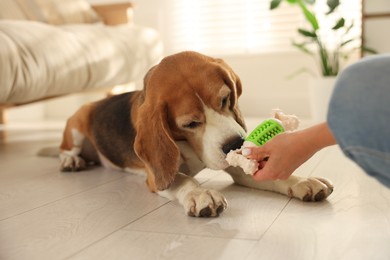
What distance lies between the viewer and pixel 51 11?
5.11 metres

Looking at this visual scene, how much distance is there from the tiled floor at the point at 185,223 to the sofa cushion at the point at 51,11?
8.48ft

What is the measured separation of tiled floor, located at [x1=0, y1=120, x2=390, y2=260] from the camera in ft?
5.02

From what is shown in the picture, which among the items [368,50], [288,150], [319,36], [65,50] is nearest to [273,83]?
[319,36]

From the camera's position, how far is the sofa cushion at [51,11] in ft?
15.9

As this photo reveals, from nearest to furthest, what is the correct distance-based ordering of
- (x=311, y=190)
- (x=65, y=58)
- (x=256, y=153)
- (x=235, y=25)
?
(x=256, y=153) → (x=311, y=190) → (x=65, y=58) → (x=235, y=25)

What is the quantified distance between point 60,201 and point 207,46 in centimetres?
408

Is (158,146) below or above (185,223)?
above

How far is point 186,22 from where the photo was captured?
6129 millimetres

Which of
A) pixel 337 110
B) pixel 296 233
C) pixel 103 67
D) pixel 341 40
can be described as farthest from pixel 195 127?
pixel 341 40

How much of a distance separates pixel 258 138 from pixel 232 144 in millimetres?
225

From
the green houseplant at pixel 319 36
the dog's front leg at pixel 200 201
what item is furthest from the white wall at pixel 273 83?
the dog's front leg at pixel 200 201

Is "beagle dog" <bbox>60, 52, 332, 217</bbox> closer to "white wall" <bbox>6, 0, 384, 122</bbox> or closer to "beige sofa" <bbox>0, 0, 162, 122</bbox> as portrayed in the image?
"beige sofa" <bbox>0, 0, 162, 122</bbox>

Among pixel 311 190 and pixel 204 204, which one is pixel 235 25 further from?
pixel 204 204

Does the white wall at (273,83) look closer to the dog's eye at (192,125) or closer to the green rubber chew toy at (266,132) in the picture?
A: the dog's eye at (192,125)
